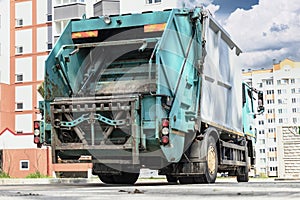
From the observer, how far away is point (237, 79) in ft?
48.6

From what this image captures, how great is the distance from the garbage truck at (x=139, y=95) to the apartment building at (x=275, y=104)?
343ft

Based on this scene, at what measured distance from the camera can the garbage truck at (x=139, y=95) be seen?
34.3 ft

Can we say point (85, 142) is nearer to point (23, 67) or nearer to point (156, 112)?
point (156, 112)

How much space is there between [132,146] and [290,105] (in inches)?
4350

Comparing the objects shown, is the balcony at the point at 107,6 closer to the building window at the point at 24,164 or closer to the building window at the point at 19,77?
the building window at the point at 24,164

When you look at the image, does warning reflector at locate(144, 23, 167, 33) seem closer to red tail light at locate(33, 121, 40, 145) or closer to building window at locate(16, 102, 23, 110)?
red tail light at locate(33, 121, 40, 145)

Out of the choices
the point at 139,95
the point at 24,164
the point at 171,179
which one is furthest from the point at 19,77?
the point at 139,95

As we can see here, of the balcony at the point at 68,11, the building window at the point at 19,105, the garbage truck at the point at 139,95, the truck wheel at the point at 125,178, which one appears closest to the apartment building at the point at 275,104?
the building window at the point at 19,105

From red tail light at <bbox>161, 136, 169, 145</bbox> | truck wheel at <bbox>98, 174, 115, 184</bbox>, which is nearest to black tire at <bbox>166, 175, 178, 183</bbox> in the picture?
truck wheel at <bbox>98, 174, 115, 184</bbox>

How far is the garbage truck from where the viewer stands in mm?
10453

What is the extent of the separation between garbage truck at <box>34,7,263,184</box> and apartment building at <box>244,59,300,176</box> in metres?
105

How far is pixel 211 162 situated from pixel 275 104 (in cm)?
10848

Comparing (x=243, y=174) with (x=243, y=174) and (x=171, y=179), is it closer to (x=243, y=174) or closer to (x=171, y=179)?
(x=243, y=174)

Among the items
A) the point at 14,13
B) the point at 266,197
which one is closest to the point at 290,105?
the point at 14,13
